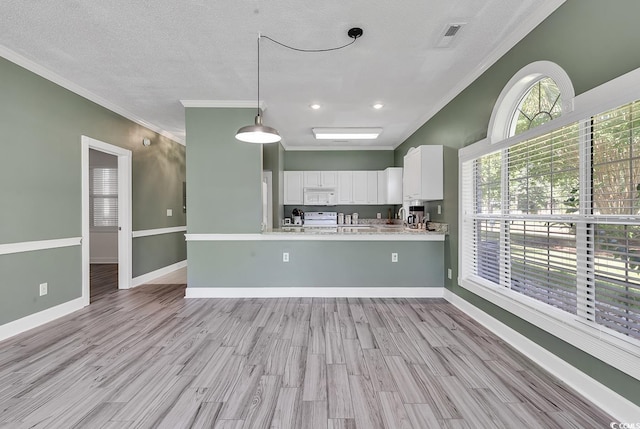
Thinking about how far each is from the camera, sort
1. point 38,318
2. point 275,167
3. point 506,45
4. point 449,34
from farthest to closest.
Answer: point 275,167 < point 38,318 < point 506,45 < point 449,34

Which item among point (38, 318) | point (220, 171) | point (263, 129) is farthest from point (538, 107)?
point (38, 318)

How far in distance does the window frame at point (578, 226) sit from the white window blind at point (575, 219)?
0.03 metres

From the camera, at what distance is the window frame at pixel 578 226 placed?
1646 mm

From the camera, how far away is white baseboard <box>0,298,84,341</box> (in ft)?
9.23

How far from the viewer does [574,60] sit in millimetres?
1991

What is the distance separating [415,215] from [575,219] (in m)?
3.11

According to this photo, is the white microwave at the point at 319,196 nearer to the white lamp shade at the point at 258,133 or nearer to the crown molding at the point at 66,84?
the crown molding at the point at 66,84

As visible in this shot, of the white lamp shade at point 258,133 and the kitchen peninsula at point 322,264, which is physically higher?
the white lamp shade at point 258,133

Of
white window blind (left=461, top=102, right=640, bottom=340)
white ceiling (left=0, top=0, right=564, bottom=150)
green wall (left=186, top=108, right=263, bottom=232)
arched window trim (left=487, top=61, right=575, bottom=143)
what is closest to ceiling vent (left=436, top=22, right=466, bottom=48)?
white ceiling (left=0, top=0, right=564, bottom=150)

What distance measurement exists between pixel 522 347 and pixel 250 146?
3.68 meters

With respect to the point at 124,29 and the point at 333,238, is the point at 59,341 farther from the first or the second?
the point at 333,238

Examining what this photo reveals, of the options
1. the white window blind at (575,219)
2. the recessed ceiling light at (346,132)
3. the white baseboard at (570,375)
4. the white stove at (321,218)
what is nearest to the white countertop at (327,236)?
the white window blind at (575,219)

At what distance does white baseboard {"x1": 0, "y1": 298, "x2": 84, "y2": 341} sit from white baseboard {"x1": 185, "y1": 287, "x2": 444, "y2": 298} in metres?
1.24

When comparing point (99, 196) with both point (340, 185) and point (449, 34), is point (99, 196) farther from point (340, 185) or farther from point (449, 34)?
point (449, 34)
